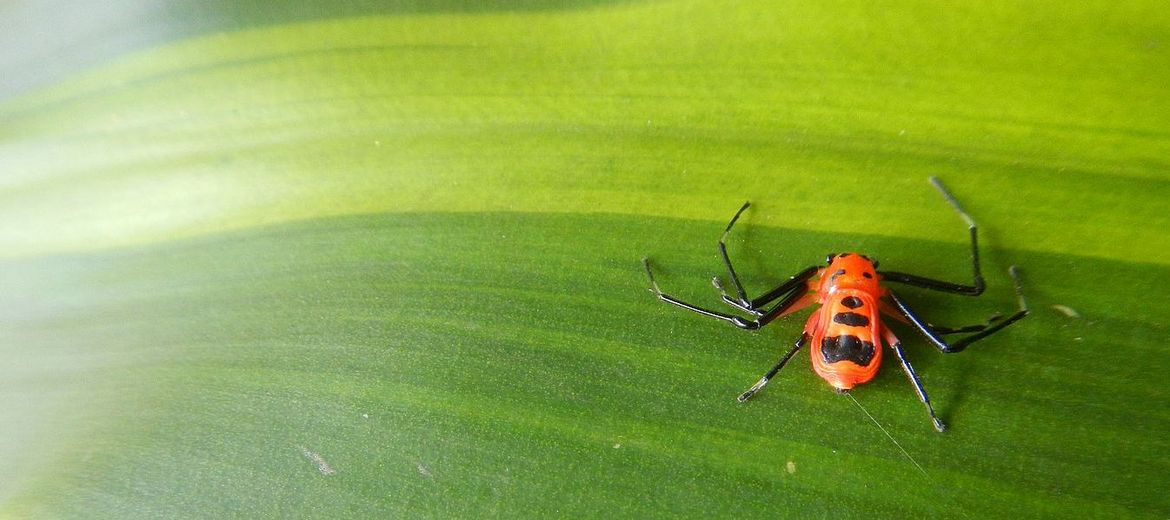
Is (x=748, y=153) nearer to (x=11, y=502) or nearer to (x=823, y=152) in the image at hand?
(x=823, y=152)

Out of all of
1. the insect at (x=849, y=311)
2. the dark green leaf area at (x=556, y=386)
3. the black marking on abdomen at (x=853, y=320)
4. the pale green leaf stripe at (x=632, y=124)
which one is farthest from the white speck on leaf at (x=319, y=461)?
the black marking on abdomen at (x=853, y=320)

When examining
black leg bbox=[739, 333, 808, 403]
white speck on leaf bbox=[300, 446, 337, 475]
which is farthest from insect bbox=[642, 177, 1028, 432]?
white speck on leaf bbox=[300, 446, 337, 475]

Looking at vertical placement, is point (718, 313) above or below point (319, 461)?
above

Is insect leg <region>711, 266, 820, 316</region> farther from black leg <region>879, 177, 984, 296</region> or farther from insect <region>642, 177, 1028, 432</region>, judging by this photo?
black leg <region>879, 177, 984, 296</region>

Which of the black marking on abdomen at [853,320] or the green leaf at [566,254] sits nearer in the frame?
the green leaf at [566,254]

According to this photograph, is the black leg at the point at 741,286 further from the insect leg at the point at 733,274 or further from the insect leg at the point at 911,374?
the insect leg at the point at 911,374

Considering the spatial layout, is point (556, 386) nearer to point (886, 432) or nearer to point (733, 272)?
point (733, 272)

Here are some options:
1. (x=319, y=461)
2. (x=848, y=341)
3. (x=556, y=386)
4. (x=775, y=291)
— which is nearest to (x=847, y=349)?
(x=848, y=341)

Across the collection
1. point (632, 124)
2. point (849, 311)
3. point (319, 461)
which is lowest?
point (319, 461)

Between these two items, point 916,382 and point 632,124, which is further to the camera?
point 632,124

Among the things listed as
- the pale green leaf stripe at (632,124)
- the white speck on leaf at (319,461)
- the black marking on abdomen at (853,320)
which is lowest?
the white speck on leaf at (319,461)
